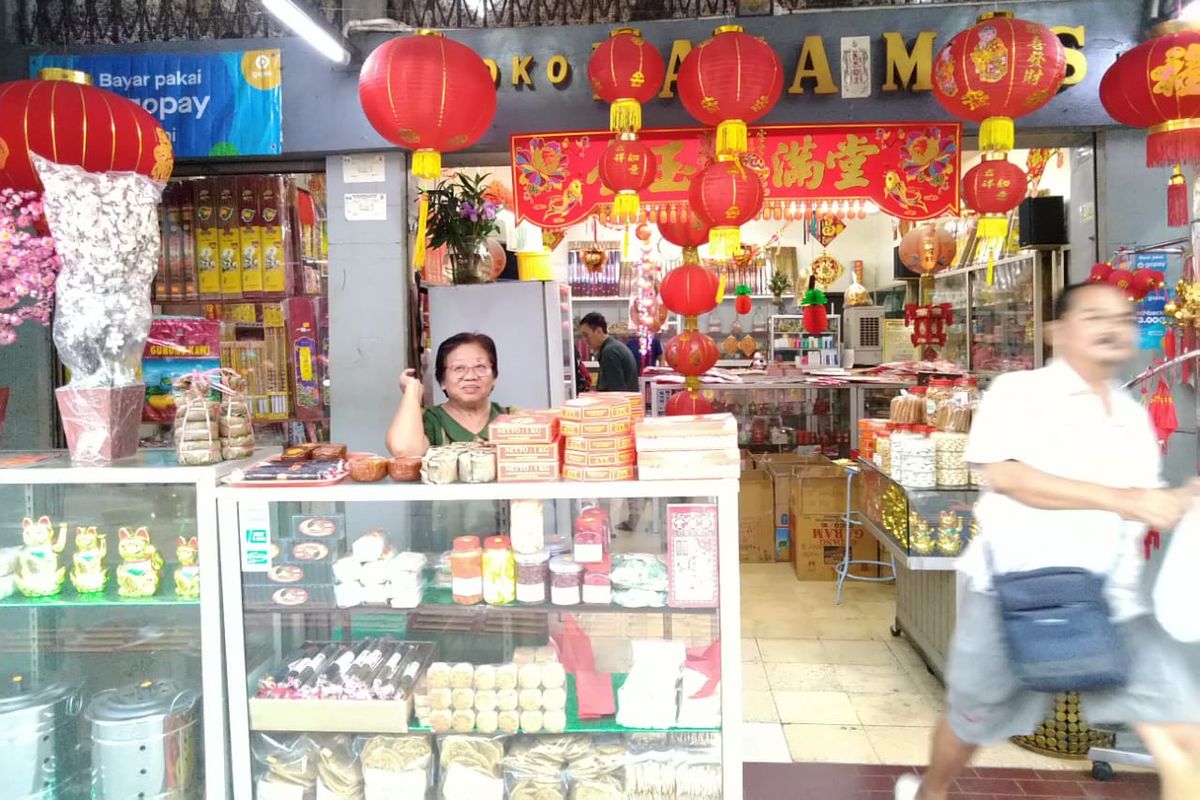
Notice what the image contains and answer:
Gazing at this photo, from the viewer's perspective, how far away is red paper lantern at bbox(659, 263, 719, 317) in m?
5.47

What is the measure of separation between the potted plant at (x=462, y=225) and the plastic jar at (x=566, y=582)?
112 inches


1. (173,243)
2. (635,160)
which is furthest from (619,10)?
(173,243)

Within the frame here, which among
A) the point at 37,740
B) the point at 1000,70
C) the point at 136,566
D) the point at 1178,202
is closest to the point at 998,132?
the point at 1000,70

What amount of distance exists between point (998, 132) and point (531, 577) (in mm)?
2664

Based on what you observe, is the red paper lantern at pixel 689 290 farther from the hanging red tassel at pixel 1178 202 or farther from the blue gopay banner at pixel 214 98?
the hanging red tassel at pixel 1178 202

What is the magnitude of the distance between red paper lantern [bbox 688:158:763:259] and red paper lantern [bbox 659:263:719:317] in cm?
134

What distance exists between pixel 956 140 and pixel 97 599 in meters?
4.25

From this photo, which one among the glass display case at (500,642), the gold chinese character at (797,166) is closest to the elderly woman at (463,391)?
the glass display case at (500,642)

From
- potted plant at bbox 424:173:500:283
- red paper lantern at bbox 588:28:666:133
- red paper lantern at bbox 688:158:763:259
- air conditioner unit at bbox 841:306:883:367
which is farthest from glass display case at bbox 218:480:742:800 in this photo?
air conditioner unit at bbox 841:306:883:367

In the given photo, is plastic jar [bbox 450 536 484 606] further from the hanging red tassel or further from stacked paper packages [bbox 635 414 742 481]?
A: the hanging red tassel

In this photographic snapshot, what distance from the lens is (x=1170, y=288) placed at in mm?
4293

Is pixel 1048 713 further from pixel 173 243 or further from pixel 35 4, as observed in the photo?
pixel 35 4

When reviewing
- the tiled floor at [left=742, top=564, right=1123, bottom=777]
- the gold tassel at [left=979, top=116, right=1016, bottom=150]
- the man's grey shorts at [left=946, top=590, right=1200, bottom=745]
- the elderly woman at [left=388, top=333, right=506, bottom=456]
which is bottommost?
the tiled floor at [left=742, top=564, right=1123, bottom=777]

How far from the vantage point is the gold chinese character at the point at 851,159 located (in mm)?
4648
